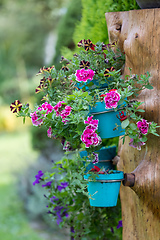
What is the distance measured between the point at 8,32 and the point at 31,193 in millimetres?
11725

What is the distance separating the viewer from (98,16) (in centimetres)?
266

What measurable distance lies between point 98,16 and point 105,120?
4.07ft

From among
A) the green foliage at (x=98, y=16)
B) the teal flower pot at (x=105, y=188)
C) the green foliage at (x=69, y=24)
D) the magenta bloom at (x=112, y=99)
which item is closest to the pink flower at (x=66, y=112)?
the magenta bloom at (x=112, y=99)

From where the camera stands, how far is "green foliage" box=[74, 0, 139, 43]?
92.6 inches

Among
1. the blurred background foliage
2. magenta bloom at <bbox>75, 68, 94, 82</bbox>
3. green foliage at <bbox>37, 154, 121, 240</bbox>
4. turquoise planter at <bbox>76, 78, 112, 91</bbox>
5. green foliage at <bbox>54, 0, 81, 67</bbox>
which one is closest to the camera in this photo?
magenta bloom at <bbox>75, 68, 94, 82</bbox>

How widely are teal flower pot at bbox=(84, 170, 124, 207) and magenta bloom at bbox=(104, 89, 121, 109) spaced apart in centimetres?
37

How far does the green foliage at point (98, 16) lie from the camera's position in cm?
235

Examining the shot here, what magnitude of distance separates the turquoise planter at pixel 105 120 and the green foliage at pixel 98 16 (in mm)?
889

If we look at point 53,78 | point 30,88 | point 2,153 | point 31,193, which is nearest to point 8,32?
point 30,88

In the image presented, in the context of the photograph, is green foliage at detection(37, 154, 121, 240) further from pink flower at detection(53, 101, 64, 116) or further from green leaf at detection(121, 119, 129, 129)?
green leaf at detection(121, 119, 129, 129)

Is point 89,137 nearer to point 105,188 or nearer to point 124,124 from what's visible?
point 124,124

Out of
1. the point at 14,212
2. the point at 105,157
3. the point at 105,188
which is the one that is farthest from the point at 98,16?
the point at 14,212

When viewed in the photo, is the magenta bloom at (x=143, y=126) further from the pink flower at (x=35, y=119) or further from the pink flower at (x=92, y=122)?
the pink flower at (x=35, y=119)

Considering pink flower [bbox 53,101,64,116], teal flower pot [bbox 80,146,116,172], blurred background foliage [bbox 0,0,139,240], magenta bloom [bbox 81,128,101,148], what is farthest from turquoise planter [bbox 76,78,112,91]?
blurred background foliage [bbox 0,0,139,240]
